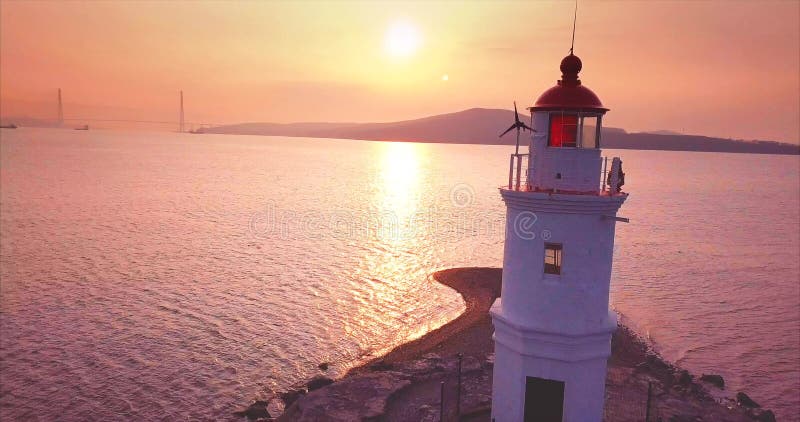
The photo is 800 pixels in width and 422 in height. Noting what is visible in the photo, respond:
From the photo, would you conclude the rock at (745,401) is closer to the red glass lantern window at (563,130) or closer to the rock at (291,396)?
the red glass lantern window at (563,130)

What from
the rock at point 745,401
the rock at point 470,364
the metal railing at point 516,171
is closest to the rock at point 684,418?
the rock at point 745,401

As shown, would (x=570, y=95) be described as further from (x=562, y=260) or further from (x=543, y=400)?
(x=543, y=400)

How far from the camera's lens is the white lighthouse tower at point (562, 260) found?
11047 mm

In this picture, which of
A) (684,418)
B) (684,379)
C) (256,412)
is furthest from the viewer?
(684,379)

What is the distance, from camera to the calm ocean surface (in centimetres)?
2420

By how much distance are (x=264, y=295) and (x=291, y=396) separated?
52.1 ft

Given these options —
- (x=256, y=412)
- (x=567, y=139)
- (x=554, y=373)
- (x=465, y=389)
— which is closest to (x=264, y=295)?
(x=256, y=412)

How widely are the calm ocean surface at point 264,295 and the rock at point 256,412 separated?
0.82 metres

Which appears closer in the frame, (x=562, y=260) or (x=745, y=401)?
(x=562, y=260)

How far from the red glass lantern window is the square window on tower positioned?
2.42 metres

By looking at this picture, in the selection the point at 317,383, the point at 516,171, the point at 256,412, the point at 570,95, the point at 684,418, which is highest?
the point at 570,95

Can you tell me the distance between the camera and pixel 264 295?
121ft

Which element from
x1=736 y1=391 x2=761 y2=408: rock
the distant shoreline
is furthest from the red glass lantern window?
x1=736 y1=391 x2=761 y2=408: rock

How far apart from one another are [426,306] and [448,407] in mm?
18189
